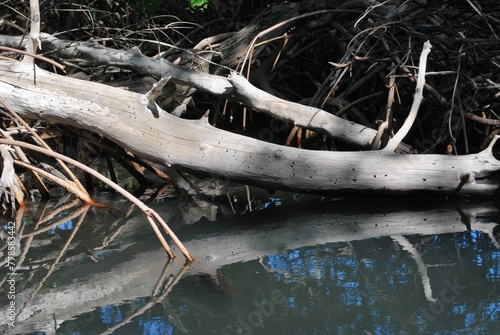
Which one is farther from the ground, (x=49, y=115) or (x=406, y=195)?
(x=406, y=195)

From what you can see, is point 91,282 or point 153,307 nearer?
point 153,307

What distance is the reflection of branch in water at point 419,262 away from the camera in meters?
2.73

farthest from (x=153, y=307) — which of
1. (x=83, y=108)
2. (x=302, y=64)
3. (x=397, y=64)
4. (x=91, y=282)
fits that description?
(x=302, y=64)

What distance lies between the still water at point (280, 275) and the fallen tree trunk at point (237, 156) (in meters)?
0.15

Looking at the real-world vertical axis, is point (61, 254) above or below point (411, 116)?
below

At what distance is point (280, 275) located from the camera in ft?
9.71

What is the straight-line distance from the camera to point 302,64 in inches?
223

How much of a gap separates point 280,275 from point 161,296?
0.48 metres

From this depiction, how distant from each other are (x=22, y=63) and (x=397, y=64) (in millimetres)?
→ 1963

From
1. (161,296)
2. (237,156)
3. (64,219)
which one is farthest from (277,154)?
(161,296)

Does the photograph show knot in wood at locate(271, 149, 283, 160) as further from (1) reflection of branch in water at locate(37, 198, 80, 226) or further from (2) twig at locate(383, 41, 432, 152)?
(1) reflection of branch in water at locate(37, 198, 80, 226)

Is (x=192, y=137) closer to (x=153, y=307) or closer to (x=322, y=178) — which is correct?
(x=322, y=178)

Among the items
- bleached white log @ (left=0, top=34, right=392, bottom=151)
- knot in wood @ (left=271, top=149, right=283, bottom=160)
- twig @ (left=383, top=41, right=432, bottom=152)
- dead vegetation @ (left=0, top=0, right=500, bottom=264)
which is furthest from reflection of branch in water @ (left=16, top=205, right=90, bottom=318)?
twig @ (left=383, top=41, right=432, bottom=152)

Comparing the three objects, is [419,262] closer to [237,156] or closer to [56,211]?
[237,156]
